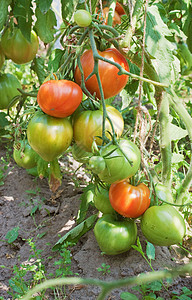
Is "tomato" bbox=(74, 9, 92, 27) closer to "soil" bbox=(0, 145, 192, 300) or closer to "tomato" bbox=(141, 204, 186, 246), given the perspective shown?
"tomato" bbox=(141, 204, 186, 246)

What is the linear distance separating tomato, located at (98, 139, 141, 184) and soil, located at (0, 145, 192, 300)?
54cm

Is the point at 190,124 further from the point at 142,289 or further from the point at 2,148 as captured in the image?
the point at 2,148

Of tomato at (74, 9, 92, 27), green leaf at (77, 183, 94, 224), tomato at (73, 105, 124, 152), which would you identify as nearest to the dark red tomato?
tomato at (73, 105, 124, 152)

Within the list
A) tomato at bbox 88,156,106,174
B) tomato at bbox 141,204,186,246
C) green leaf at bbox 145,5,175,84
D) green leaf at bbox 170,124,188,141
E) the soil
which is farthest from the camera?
green leaf at bbox 170,124,188,141

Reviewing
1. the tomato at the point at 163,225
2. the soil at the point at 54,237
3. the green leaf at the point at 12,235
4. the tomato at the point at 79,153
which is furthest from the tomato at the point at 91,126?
the green leaf at the point at 12,235

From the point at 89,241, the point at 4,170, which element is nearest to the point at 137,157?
the point at 89,241

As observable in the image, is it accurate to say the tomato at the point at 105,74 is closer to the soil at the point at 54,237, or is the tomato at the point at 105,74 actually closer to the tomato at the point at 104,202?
the tomato at the point at 104,202

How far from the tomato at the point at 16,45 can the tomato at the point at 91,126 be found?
0.57 m

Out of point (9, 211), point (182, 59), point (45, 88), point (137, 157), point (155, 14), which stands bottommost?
point (9, 211)

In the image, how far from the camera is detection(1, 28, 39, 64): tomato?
127 cm

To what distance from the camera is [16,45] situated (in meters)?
1.27

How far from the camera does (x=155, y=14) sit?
110 cm

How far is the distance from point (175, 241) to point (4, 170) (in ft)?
4.29

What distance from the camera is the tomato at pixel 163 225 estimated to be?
1121mm
